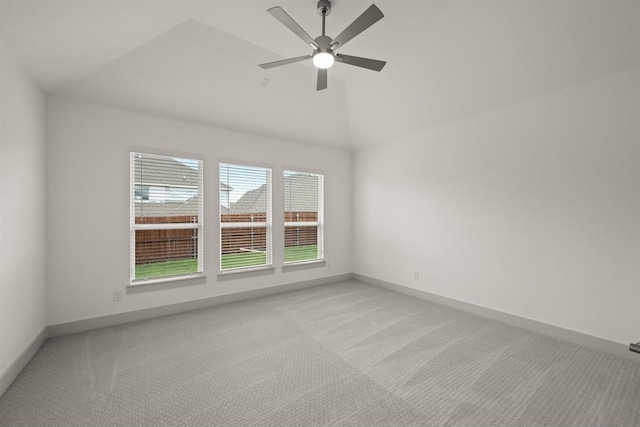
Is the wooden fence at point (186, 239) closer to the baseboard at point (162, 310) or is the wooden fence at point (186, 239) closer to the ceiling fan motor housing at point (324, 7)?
the baseboard at point (162, 310)

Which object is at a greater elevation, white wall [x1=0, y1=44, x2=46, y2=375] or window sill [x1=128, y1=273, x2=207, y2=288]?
white wall [x1=0, y1=44, x2=46, y2=375]

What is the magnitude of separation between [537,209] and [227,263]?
4174 millimetres

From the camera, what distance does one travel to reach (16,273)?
2.31 m

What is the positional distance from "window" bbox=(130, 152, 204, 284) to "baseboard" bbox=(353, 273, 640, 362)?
346 cm

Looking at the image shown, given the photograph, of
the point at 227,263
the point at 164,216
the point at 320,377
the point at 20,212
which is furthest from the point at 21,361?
the point at 320,377

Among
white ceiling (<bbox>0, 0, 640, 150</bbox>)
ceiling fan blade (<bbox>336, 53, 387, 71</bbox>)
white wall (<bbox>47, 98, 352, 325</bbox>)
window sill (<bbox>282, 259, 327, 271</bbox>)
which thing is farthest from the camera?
window sill (<bbox>282, 259, 327, 271</bbox>)

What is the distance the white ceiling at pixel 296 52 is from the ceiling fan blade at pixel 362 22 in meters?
0.57

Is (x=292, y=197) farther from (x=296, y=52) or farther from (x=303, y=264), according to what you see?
(x=296, y=52)

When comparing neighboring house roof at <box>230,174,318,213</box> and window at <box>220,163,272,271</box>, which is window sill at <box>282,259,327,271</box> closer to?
window at <box>220,163,272,271</box>

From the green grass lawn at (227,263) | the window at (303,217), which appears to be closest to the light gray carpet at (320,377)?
the green grass lawn at (227,263)

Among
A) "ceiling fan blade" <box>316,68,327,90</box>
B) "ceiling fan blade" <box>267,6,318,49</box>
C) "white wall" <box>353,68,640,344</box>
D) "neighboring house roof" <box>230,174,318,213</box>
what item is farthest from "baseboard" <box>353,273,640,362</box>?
"ceiling fan blade" <box>267,6,318,49</box>

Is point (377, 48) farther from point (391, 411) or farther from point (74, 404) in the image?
point (74, 404)

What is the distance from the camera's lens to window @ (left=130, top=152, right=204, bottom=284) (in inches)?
140

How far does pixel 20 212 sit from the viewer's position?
2373 millimetres
